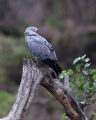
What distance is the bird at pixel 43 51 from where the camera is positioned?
17.4ft

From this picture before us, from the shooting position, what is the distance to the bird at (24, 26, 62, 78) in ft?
17.4

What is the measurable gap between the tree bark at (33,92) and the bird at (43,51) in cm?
15

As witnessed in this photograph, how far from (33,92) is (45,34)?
11.5 m

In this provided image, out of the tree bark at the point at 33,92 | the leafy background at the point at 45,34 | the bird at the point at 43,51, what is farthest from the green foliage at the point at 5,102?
the tree bark at the point at 33,92

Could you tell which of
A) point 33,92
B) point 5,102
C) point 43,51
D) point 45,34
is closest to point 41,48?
point 43,51

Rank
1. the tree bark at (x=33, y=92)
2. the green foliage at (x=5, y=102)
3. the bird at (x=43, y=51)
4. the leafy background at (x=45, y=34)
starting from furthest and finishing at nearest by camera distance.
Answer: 1. the leafy background at (x=45, y=34)
2. the green foliage at (x=5, y=102)
3. the bird at (x=43, y=51)
4. the tree bark at (x=33, y=92)

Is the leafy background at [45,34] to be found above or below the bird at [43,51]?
above

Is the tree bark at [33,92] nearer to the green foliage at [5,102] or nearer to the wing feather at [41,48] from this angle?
the wing feather at [41,48]

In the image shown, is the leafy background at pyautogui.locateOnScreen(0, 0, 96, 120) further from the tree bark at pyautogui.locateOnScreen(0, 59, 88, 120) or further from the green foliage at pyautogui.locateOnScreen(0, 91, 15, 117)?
the tree bark at pyautogui.locateOnScreen(0, 59, 88, 120)

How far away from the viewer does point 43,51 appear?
5434 millimetres

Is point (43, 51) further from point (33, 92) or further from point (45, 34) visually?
point (45, 34)

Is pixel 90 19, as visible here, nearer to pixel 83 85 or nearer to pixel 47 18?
pixel 47 18

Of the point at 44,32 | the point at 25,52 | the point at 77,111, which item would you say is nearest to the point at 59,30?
the point at 44,32

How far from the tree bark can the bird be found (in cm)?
15
